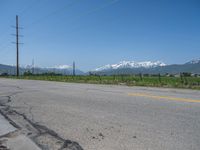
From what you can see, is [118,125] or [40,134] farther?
[118,125]

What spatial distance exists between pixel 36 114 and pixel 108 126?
2.29m

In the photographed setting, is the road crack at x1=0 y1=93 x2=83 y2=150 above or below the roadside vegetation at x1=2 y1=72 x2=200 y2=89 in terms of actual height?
below

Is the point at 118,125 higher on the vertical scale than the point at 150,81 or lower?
lower

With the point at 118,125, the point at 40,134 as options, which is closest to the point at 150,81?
the point at 118,125

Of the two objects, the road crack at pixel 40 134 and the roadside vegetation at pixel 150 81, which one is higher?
the roadside vegetation at pixel 150 81

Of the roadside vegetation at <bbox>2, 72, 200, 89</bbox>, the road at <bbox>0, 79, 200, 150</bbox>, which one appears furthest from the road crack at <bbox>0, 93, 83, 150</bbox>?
the roadside vegetation at <bbox>2, 72, 200, 89</bbox>

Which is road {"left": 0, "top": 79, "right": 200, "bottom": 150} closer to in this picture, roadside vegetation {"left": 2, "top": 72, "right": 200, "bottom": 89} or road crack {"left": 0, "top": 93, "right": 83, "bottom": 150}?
road crack {"left": 0, "top": 93, "right": 83, "bottom": 150}

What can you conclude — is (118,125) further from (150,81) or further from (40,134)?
(150,81)

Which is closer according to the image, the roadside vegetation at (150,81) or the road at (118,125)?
the road at (118,125)

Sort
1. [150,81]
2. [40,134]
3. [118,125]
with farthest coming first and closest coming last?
[150,81] → [118,125] → [40,134]

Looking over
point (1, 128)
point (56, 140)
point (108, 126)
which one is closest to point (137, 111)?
point (108, 126)

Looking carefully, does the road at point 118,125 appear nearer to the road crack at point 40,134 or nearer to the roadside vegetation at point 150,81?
the road crack at point 40,134

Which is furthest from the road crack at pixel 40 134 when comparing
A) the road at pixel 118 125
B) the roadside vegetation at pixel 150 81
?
the roadside vegetation at pixel 150 81

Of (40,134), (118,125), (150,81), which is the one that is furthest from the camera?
(150,81)
